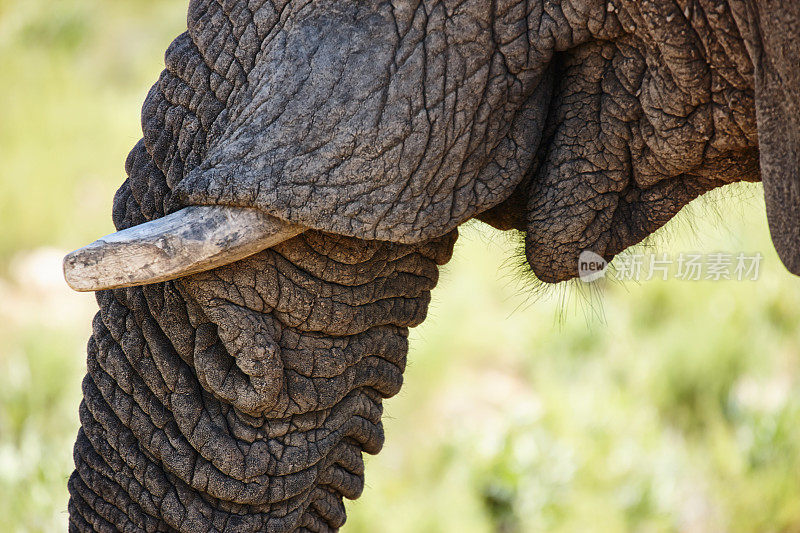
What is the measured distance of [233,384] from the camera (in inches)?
67.8

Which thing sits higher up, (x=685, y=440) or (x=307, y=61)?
(x=307, y=61)

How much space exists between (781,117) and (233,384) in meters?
1.11

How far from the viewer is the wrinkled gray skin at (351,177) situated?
1570mm

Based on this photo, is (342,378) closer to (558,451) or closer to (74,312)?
(558,451)

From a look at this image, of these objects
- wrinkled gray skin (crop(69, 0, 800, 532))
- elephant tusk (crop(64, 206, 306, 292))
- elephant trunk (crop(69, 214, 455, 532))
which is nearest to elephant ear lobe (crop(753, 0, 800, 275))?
wrinkled gray skin (crop(69, 0, 800, 532))

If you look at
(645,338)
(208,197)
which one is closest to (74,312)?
(645,338)

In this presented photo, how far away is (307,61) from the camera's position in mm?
1570

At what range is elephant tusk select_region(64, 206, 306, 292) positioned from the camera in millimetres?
1512

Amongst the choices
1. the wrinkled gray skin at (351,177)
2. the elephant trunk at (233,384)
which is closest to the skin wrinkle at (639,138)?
the wrinkled gray skin at (351,177)

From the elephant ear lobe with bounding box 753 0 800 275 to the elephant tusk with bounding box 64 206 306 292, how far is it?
0.87 metres

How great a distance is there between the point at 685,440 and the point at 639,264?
3119 mm

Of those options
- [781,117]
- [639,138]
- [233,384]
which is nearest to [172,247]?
[233,384]

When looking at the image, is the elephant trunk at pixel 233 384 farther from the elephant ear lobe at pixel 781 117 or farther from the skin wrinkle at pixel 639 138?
the elephant ear lobe at pixel 781 117

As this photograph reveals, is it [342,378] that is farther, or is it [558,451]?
[558,451]
